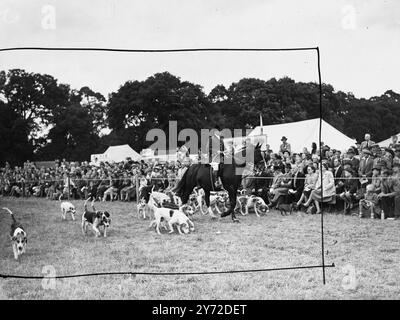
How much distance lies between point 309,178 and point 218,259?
6286mm

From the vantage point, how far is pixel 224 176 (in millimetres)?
10984

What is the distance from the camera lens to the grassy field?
4879 mm

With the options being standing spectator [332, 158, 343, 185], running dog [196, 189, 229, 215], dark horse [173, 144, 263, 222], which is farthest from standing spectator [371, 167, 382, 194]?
running dog [196, 189, 229, 215]

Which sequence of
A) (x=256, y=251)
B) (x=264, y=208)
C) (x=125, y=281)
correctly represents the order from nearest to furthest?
(x=125, y=281), (x=256, y=251), (x=264, y=208)

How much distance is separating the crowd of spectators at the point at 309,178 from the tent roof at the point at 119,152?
1420mm

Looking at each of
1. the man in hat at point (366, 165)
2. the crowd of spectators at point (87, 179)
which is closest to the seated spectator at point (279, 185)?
the man in hat at point (366, 165)

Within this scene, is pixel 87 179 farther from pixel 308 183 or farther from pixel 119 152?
pixel 308 183

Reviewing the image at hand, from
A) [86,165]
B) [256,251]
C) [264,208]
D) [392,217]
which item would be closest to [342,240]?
[256,251]

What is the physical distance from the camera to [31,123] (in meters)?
9.64

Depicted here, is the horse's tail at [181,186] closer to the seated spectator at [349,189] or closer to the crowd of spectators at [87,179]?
the crowd of spectators at [87,179]

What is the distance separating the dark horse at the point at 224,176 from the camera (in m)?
10.9

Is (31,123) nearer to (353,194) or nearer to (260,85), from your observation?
(353,194)
